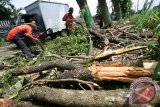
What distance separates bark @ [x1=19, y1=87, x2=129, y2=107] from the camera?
3.65 metres

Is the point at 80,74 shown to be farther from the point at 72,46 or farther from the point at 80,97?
the point at 72,46

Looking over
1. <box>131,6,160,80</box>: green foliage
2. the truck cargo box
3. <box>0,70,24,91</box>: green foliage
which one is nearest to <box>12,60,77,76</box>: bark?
<box>0,70,24,91</box>: green foliage

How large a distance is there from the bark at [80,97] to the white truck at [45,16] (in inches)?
492

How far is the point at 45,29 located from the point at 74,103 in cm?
1403

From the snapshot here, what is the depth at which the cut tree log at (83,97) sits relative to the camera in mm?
3615

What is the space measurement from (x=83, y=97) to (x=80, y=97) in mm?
45

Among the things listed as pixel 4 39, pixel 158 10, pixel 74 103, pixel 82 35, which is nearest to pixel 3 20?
pixel 4 39

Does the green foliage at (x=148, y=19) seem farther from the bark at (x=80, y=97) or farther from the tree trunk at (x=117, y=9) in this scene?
the tree trunk at (x=117, y=9)

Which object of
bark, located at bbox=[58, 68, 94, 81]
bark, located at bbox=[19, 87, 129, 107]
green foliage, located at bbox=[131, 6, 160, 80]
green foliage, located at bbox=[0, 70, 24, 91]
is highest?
green foliage, located at bbox=[131, 6, 160, 80]

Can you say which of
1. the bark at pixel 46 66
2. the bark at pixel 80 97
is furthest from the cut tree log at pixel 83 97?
the bark at pixel 46 66

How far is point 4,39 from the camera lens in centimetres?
2858

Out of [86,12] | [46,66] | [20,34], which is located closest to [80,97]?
[46,66]

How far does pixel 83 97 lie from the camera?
3.94 m

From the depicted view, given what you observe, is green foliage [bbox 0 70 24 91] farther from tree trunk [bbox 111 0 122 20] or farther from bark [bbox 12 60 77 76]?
tree trunk [bbox 111 0 122 20]
